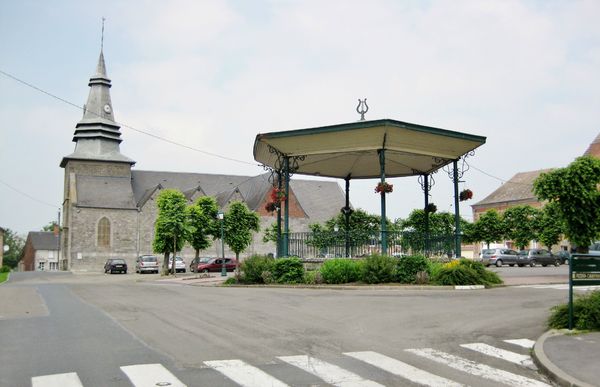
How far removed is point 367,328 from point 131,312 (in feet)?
19.7

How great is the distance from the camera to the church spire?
75.0 meters

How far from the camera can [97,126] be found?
247ft

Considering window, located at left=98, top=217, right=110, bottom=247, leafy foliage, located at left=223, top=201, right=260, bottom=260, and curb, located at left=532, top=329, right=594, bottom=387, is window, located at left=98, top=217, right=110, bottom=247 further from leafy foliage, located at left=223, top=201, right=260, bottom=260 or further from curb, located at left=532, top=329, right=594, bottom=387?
curb, located at left=532, top=329, right=594, bottom=387

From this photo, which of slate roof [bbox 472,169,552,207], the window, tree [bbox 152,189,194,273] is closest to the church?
the window

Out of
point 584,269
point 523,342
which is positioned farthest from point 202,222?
point 523,342

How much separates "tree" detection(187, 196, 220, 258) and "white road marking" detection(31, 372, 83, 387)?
40993mm

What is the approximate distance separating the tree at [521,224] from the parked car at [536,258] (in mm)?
7823

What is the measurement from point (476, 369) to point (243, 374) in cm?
294

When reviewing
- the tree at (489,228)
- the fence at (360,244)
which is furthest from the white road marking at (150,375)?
the tree at (489,228)

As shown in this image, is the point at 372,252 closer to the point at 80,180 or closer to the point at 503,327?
the point at 503,327

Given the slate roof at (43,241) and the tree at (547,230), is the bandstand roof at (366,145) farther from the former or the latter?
the slate roof at (43,241)

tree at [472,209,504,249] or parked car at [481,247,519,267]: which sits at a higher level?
tree at [472,209,504,249]

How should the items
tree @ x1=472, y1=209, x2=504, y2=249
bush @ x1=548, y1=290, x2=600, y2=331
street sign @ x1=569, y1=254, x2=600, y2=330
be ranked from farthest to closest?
tree @ x1=472, y1=209, x2=504, y2=249 → street sign @ x1=569, y1=254, x2=600, y2=330 → bush @ x1=548, y1=290, x2=600, y2=331

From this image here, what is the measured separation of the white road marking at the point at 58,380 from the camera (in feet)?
20.8
